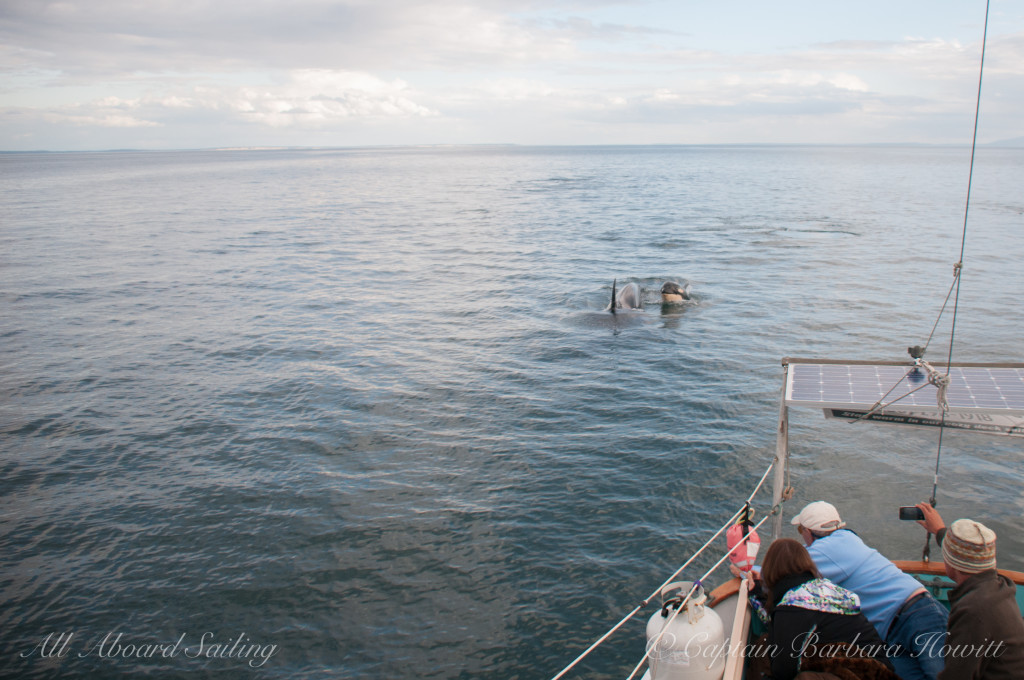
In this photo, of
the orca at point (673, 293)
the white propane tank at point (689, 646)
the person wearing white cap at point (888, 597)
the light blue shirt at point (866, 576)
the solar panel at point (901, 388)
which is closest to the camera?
the person wearing white cap at point (888, 597)

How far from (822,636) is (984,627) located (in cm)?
117

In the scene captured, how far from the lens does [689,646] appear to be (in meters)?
6.17

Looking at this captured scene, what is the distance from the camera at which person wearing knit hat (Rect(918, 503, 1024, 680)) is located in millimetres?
4652

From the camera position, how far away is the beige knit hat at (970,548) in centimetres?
527

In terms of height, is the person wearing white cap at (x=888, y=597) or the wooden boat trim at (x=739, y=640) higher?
the person wearing white cap at (x=888, y=597)

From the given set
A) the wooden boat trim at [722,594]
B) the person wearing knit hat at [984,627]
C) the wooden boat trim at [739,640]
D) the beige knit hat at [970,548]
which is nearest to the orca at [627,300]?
the wooden boat trim at [722,594]

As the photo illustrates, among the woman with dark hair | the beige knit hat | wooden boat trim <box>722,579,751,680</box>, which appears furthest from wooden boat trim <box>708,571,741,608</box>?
the beige knit hat

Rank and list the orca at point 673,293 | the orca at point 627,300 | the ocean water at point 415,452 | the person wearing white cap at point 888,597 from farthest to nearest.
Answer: the orca at point 673,293, the orca at point 627,300, the ocean water at point 415,452, the person wearing white cap at point 888,597

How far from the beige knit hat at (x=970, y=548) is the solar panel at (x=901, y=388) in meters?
2.19

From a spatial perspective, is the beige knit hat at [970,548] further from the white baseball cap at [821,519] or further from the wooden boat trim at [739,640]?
the wooden boat trim at [739,640]

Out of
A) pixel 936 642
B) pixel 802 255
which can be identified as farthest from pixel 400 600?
pixel 802 255

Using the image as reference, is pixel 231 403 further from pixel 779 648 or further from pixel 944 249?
pixel 944 249

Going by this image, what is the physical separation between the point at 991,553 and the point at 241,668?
29.7 ft

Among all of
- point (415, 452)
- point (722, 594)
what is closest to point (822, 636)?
point (722, 594)
